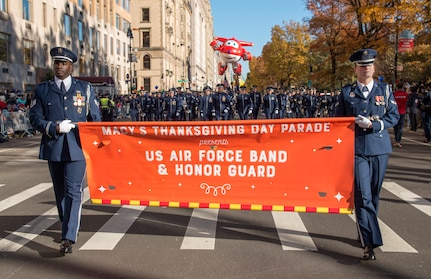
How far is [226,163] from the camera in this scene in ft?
17.6

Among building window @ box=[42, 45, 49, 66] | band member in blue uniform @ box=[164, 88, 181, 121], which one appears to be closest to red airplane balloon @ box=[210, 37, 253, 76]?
band member in blue uniform @ box=[164, 88, 181, 121]

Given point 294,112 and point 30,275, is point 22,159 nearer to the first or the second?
point 30,275

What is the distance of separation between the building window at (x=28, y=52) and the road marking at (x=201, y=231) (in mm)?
30974

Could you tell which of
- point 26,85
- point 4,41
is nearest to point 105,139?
point 4,41

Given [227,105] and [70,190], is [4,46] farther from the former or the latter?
[70,190]

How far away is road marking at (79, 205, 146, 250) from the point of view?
214 inches

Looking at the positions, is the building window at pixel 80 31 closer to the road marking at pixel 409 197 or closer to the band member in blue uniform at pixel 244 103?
the band member in blue uniform at pixel 244 103

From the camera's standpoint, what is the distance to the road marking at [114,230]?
17.9ft

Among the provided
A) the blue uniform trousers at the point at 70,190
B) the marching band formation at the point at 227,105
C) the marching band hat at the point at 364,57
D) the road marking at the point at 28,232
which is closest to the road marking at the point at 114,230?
the blue uniform trousers at the point at 70,190

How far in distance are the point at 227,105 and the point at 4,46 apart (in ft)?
55.9

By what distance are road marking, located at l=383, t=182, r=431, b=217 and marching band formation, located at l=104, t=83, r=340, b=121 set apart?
15446mm

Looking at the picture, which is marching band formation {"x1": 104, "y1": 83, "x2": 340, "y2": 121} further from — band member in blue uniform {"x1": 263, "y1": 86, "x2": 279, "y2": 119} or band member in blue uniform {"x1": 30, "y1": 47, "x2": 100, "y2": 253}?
band member in blue uniform {"x1": 30, "y1": 47, "x2": 100, "y2": 253}

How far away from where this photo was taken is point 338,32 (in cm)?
3488

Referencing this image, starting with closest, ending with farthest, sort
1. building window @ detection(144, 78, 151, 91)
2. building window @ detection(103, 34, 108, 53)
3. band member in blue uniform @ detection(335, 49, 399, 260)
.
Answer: band member in blue uniform @ detection(335, 49, 399, 260) → building window @ detection(103, 34, 108, 53) → building window @ detection(144, 78, 151, 91)
